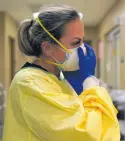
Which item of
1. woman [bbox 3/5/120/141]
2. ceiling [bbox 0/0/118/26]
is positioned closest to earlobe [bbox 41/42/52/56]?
woman [bbox 3/5/120/141]

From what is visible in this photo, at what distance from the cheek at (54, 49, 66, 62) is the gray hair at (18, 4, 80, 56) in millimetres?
38

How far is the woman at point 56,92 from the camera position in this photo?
2.99 ft

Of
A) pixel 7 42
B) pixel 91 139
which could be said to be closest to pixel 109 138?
pixel 91 139

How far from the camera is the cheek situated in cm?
107

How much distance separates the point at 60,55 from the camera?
1.07m

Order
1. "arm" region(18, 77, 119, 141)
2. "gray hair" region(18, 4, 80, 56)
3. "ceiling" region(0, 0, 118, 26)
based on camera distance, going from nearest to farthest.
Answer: "arm" region(18, 77, 119, 141) → "gray hair" region(18, 4, 80, 56) → "ceiling" region(0, 0, 118, 26)

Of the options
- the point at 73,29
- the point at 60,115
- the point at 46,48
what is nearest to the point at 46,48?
the point at 46,48

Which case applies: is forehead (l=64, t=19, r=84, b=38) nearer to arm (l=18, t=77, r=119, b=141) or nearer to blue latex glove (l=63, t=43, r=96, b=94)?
blue latex glove (l=63, t=43, r=96, b=94)

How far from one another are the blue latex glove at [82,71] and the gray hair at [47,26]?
0.36 ft

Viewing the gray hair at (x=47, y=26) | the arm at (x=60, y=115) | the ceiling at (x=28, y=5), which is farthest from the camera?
the ceiling at (x=28, y=5)

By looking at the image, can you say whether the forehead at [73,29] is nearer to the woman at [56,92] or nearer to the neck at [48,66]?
the woman at [56,92]

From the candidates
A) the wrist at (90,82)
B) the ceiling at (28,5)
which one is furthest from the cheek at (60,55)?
the ceiling at (28,5)

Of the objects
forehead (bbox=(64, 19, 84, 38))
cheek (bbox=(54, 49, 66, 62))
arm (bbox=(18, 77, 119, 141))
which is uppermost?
forehead (bbox=(64, 19, 84, 38))

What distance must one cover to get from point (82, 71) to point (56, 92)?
0.15 m
